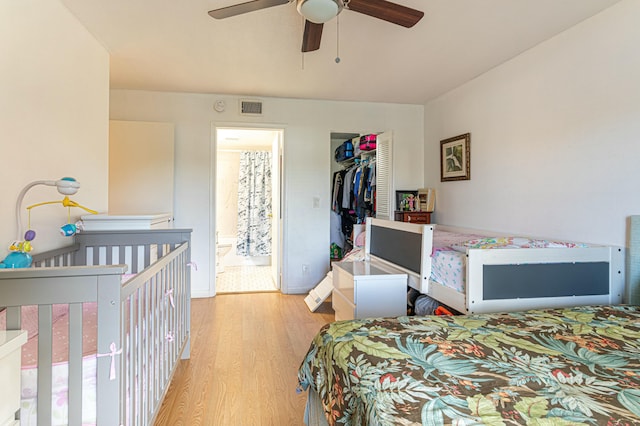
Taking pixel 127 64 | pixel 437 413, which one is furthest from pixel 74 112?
pixel 437 413

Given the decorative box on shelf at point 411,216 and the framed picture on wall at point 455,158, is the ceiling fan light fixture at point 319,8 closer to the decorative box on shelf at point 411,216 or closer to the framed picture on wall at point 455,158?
the framed picture on wall at point 455,158

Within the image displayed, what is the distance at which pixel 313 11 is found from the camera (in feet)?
5.21

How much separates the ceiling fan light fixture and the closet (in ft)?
6.03

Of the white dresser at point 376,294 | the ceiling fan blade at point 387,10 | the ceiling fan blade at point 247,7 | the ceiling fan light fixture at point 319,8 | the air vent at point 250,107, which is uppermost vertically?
the air vent at point 250,107

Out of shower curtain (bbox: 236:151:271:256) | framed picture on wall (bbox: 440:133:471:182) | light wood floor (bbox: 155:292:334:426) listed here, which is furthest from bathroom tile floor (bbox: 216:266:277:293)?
framed picture on wall (bbox: 440:133:471:182)

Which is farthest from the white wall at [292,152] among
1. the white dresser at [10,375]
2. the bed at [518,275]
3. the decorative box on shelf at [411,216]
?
the white dresser at [10,375]

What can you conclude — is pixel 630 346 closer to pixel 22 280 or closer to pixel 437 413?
pixel 437 413

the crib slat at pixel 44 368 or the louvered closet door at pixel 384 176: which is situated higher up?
the louvered closet door at pixel 384 176

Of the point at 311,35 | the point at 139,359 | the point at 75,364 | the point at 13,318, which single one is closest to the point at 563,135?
the point at 311,35

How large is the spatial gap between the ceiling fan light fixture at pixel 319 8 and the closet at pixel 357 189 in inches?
72.4

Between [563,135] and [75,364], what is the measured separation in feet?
9.77

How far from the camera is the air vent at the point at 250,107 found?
386 centimetres

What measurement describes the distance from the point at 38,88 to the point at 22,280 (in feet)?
4.61

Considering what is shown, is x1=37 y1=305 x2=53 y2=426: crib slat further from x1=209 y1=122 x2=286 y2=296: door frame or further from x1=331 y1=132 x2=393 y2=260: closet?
x1=209 y1=122 x2=286 y2=296: door frame
